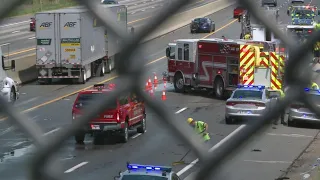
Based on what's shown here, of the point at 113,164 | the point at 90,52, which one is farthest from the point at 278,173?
the point at 90,52

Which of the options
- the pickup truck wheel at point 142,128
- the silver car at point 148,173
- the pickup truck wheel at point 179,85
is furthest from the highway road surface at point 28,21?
the pickup truck wheel at point 179,85

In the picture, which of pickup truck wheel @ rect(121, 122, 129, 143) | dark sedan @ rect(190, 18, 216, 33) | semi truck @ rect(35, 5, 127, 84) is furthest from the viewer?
semi truck @ rect(35, 5, 127, 84)

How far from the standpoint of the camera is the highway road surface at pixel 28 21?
2260 millimetres

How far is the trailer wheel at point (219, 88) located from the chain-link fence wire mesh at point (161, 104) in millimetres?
23818

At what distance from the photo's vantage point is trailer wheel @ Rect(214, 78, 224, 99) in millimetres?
26172

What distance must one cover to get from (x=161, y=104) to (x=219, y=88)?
2438cm

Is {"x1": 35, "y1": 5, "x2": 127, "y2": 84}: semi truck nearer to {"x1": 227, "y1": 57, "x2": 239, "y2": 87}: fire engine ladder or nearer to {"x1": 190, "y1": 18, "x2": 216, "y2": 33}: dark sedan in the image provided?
{"x1": 190, "y1": 18, "x2": 216, "y2": 33}: dark sedan

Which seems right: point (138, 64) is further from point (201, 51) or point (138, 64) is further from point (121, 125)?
point (201, 51)

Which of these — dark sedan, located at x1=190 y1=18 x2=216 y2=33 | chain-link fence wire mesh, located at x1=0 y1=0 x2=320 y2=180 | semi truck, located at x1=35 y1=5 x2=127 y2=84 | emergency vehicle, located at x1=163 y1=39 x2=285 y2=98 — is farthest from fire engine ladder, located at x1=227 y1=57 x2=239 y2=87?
chain-link fence wire mesh, located at x1=0 y1=0 x2=320 y2=180

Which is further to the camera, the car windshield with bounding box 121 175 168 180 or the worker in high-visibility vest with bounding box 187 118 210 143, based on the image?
the car windshield with bounding box 121 175 168 180

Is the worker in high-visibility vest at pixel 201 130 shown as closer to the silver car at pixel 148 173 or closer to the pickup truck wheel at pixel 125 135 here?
the silver car at pixel 148 173

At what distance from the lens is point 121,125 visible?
1750 centimetres

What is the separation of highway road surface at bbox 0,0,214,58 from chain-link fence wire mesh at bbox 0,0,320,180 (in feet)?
0.29

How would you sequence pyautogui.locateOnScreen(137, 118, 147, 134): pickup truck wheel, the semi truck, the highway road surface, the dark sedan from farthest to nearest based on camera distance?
the semi truck → pyautogui.locateOnScreen(137, 118, 147, 134): pickup truck wheel → the dark sedan → the highway road surface
